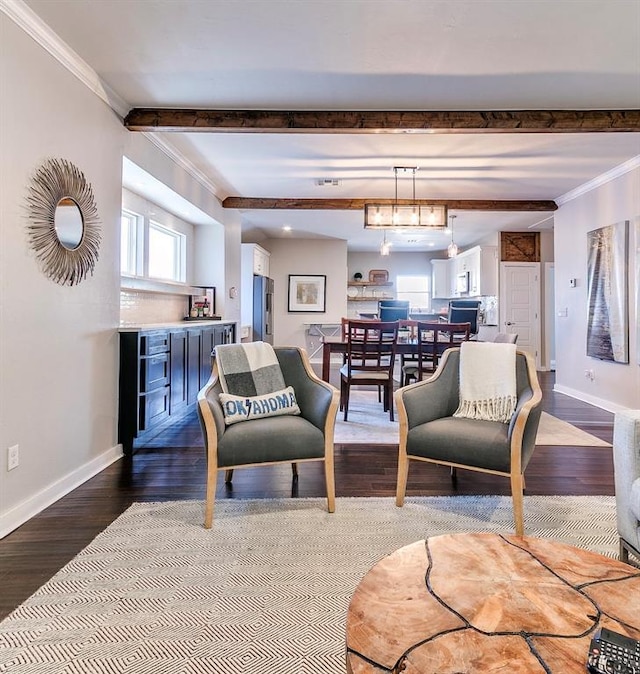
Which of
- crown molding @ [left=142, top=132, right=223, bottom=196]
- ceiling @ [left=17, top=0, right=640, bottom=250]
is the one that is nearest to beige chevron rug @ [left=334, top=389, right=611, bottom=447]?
ceiling @ [left=17, top=0, right=640, bottom=250]

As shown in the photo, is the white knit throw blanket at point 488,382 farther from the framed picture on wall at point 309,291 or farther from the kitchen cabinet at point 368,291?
the kitchen cabinet at point 368,291

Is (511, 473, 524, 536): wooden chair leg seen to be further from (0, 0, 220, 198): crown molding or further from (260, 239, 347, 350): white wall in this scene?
(260, 239, 347, 350): white wall

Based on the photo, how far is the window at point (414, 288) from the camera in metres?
9.91

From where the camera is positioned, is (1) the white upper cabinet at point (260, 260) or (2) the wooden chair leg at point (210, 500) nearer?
(2) the wooden chair leg at point (210, 500)

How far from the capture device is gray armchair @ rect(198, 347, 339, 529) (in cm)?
203

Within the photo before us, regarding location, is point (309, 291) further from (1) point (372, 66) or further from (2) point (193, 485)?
(2) point (193, 485)

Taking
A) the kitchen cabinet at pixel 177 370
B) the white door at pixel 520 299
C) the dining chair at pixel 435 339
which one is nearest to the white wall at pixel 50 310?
the kitchen cabinet at pixel 177 370

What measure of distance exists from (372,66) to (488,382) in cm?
209

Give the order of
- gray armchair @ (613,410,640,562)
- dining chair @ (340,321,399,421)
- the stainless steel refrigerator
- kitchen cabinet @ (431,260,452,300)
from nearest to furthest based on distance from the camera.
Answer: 1. gray armchair @ (613,410,640,562)
2. dining chair @ (340,321,399,421)
3. the stainless steel refrigerator
4. kitchen cabinet @ (431,260,452,300)

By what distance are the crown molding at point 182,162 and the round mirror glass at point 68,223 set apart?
4.40 feet

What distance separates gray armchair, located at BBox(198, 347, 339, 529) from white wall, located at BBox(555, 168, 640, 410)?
3.65m

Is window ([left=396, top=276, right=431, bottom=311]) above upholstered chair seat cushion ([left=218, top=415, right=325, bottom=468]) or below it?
above

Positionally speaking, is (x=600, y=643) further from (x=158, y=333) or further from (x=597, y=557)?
(x=158, y=333)

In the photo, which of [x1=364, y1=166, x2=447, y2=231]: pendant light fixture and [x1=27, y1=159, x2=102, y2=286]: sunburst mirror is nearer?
[x1=27, y1=159, x2=102, y2=286]: sunburst mirror
